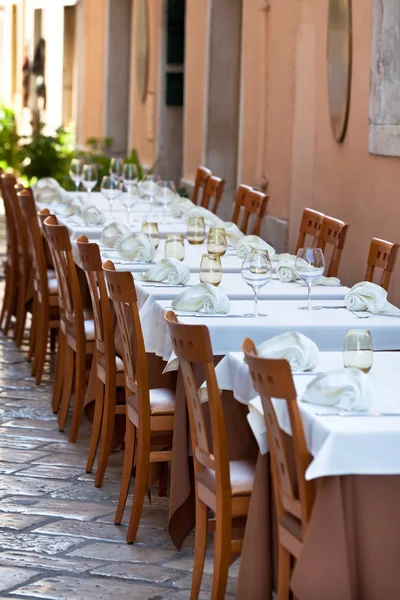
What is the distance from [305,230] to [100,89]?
420 inches

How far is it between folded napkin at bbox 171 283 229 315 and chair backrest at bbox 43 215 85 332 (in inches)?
49.4

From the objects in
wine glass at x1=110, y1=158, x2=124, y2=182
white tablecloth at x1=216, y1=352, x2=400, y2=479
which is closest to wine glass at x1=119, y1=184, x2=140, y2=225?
wine glass at x1=110, y1=158, x2=124, y2=182

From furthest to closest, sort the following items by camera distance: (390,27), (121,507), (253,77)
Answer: (253,77) < (390,27) < (121,507)

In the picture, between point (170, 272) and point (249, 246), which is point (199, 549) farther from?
point (249, 246)

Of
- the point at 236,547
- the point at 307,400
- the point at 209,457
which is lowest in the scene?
the point at 236,547

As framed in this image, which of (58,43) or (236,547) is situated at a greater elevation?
(58,43)

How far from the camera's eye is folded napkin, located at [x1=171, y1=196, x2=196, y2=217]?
7480 millimetres

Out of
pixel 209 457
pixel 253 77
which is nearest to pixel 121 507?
pixel 209 457

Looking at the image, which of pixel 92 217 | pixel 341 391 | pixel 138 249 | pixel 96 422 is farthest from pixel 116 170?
pixel 341 391

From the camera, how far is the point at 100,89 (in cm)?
1636

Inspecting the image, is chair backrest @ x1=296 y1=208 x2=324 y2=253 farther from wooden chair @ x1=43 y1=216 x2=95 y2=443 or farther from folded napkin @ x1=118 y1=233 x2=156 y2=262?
wooden chair @ x1=43 y1=216 x2=95 y2=443

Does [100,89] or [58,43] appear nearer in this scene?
[100,89]

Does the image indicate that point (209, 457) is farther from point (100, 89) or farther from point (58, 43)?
point (58, 43)

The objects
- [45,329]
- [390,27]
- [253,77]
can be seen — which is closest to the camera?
[390,27]
